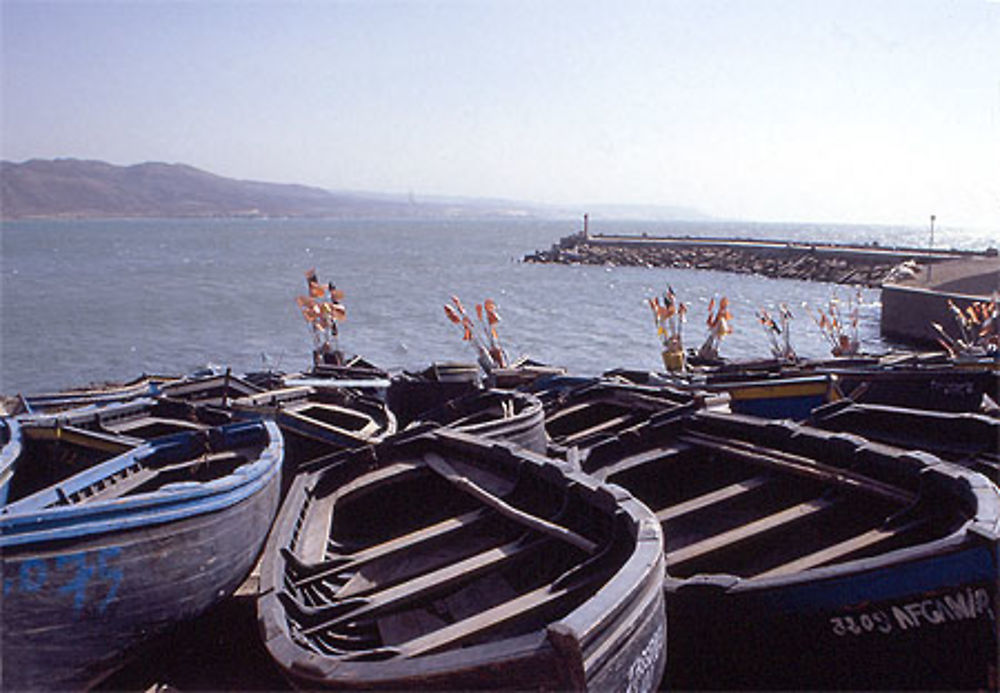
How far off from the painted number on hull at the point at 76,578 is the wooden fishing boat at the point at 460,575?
1238 millimetres

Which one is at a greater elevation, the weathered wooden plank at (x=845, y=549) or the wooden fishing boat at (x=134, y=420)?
the weathered wooden plank at (x=845, y=549)

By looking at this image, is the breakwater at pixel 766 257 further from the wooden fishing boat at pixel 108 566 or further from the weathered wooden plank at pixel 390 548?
the wooden fishing boat at pixel 108 566

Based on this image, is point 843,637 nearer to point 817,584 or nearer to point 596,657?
point 817,584

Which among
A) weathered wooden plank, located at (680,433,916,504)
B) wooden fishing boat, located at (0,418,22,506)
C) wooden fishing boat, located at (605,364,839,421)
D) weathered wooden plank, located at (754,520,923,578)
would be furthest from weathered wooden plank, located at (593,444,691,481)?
wooden fishing boat, located at (0,418,22,506)

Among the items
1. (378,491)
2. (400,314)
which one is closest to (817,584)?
(378,491)

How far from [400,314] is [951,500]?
4880 centimetres

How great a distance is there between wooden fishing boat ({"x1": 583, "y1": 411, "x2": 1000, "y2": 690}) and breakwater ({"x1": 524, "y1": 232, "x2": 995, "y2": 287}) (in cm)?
5059

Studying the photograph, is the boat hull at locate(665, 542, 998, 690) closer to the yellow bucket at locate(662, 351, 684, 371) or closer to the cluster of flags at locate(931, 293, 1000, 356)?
the yellow bucket at locate(662, 351, 684, 371)

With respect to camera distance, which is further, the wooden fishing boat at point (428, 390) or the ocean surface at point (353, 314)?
the ocean surface at point (353, 314)

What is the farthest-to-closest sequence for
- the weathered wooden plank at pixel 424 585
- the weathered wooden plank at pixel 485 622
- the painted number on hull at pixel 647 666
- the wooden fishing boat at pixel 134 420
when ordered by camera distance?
1. the wooden fishing boat at pixel 134 420
2. the weathered wooden plank at pixel 424 585
3. the weathered wooden plank at pixel 485 622
4. the painted number on hull at pixel 647 666

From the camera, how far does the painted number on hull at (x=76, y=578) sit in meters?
6.06

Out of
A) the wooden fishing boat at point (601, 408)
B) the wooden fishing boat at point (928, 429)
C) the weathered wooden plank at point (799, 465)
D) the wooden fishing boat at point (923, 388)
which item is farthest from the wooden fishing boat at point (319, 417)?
the wooden fishing boat at point (923, 388)

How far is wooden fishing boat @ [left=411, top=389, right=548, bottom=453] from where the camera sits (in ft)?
30.0

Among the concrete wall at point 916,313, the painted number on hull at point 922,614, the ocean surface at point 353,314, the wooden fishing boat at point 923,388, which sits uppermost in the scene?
the wooden fishing boat at point 923,388
